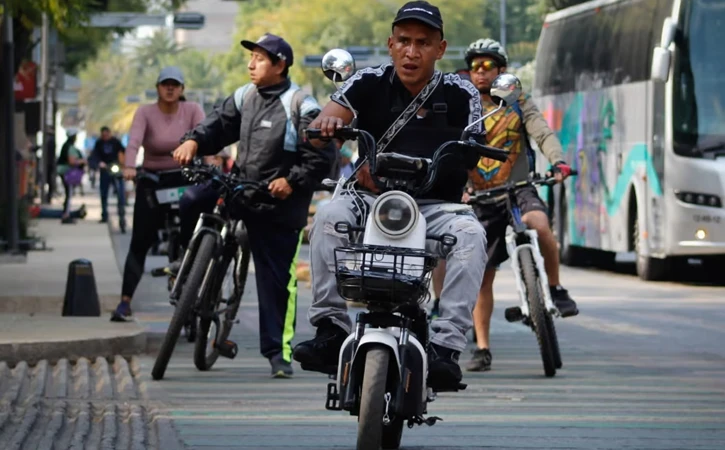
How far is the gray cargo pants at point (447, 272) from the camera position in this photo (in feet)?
23.7

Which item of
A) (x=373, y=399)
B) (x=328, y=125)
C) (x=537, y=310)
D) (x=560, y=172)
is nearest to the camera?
(x=373, y=399)

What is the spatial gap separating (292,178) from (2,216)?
12.7 m

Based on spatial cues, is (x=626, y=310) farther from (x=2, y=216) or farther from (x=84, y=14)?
(x=2, y=216)

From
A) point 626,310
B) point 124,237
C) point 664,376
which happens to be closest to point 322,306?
point 664,376

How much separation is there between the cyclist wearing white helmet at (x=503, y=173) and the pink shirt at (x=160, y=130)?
266 centimetres

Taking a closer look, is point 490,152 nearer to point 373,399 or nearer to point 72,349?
point 373,399

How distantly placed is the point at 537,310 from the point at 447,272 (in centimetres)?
373

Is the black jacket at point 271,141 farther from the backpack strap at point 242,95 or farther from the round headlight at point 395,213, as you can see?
the round headlight at point 395,213

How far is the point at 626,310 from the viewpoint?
16844mm

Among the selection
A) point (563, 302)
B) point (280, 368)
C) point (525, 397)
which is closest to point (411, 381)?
point (525, 397)

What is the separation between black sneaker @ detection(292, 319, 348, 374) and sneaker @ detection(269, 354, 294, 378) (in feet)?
12.2

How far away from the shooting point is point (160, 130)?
1356 centimetres

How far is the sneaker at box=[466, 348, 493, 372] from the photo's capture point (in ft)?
37.6

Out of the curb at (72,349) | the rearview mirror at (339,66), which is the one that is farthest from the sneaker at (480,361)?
the rearview mirror at (339,66)
